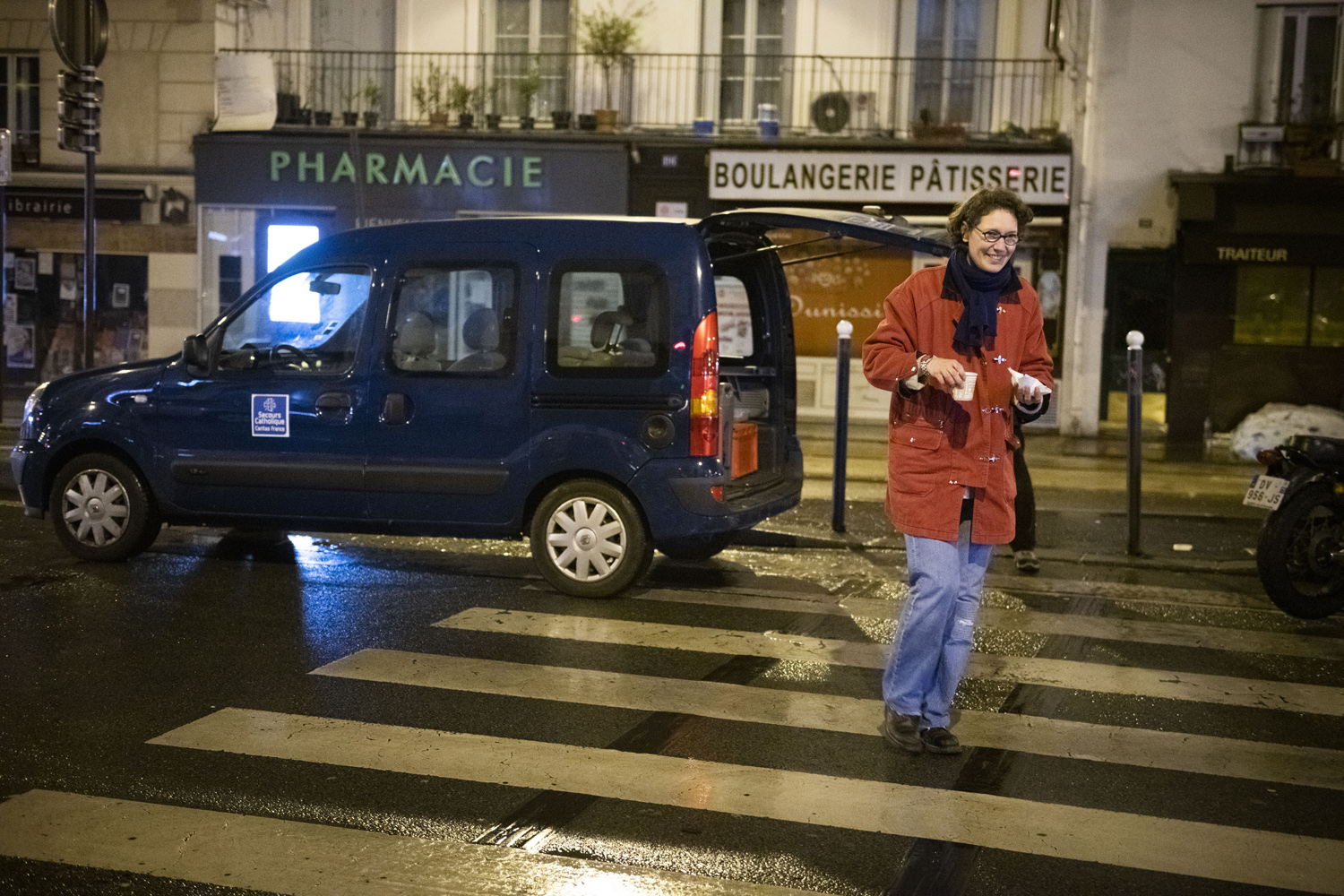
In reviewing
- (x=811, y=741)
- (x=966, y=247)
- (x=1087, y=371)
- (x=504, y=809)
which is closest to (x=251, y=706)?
(x=504, y=809)

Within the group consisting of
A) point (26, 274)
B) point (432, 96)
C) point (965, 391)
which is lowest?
point (965, 391)

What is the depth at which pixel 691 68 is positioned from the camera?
803 inches

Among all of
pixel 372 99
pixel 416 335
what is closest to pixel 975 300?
pixel 416 335

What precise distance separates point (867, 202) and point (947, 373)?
51.9ft

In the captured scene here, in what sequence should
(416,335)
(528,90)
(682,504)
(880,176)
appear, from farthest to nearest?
(528,90) → (880,176) → (416,335) → (682,504)

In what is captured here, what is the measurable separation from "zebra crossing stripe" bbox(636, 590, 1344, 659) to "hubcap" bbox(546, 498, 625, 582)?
316mm

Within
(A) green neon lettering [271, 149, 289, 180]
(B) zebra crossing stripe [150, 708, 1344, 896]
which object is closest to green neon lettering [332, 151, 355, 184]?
(A) green neon lettering [271, 149, 289, 180]

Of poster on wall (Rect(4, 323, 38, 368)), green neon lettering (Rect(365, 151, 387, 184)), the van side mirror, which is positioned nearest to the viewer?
the van side mirror

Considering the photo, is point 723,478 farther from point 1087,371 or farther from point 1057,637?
point 1087,371

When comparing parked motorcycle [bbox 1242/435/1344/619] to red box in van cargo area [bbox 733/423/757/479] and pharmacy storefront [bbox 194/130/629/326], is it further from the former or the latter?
pharmacy storefront [bbox 194/130/629/326]

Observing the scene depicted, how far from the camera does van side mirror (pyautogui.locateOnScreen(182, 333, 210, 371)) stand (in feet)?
26.3

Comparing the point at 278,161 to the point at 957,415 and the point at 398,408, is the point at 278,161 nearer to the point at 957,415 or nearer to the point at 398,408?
the point at 398,408

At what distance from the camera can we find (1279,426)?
16688mm

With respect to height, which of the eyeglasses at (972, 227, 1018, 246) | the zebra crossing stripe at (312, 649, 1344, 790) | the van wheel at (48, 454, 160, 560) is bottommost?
the zebra crossing stripe at (312, 649, 1344, 790)
